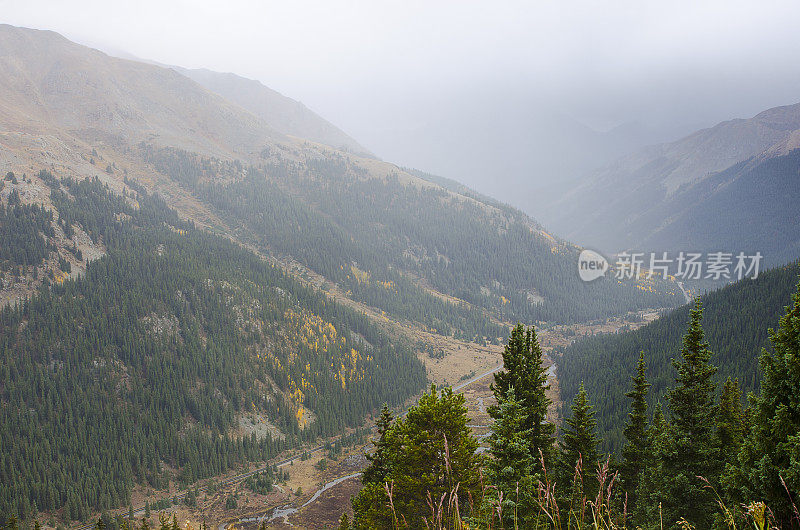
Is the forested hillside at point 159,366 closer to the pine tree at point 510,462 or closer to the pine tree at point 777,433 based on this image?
the pine tree at point 510,462

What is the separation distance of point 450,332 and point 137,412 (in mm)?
113752

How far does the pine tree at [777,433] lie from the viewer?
10.3 m

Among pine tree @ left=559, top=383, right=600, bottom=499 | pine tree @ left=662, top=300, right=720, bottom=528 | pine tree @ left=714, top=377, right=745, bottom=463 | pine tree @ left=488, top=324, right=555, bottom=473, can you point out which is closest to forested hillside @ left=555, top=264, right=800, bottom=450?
pine tree @ left=714, top=377, right=745, bottom=463

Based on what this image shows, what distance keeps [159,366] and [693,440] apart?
9161 centimetres

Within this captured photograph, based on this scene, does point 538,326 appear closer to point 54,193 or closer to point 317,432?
point 317,432

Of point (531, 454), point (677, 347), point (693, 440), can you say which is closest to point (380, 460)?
point (531, 454)

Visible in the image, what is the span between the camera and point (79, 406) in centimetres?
7581

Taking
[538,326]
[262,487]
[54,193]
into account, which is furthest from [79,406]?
[538,326]

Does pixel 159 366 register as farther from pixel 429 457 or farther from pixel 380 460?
pixel 429 457

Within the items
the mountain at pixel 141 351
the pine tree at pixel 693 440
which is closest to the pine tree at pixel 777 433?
the pine tree at pixel 693 440

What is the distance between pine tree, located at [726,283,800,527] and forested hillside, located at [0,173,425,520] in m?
78.2

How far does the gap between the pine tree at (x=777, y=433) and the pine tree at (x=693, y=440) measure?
10716 mm

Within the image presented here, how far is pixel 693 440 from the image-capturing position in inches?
877

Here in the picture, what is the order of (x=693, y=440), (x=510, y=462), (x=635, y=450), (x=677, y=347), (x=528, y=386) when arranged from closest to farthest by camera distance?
(x=510, y=462), (x=693, y=440), (x=528, y=386), (x=635, y=450), (x=677, y=347)
